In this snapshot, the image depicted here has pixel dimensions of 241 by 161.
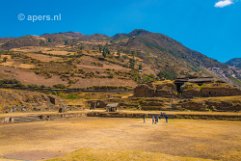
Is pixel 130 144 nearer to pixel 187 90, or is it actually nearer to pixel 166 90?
pixel 187 90

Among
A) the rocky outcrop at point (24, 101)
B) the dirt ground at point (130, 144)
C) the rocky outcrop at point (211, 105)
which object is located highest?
the rocky outcrop at point (24, 101)

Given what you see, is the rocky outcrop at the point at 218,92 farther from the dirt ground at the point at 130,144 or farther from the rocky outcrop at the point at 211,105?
the dirt ground at the point at 130,144

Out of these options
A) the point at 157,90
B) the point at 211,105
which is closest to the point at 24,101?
the point at 157,90

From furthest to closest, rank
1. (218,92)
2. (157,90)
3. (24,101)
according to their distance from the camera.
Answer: (157,90) → (24,101) → (218,92)

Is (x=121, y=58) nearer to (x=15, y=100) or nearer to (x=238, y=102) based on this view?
(x=15, y=100)

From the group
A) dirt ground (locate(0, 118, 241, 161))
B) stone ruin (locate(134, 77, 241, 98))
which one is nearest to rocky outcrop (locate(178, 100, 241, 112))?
stone ruin (locate(134, 77, 241, 98))

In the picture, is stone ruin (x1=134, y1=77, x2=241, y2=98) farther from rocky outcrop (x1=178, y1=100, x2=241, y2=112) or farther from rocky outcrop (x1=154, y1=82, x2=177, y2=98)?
rocky outcrop (x1=178, y1=100, x2=241, y2=112)

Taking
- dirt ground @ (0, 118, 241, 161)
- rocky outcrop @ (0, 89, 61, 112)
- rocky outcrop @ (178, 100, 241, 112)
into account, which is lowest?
dirt ground @ (0, 118, 241, 161)

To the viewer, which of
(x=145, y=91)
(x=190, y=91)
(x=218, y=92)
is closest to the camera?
(x=218, y=92)

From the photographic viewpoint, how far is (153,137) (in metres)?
30.8

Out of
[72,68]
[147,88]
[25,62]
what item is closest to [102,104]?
[147,88]

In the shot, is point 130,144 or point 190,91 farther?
point 190,91

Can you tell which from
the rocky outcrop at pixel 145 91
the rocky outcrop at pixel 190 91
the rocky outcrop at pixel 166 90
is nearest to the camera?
the rocky outcrop at pixel 190 91

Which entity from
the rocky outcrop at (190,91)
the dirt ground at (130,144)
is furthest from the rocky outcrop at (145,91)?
the dirt ground at (130,144)
